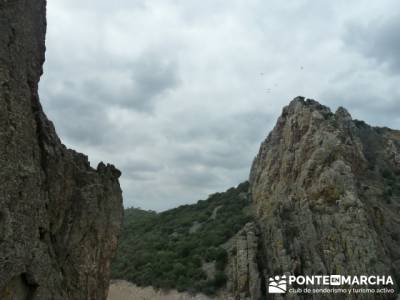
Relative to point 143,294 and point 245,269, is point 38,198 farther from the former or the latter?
point 143,294

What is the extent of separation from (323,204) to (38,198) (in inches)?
848

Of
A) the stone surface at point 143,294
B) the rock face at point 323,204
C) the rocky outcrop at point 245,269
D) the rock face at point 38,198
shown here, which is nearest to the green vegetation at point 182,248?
the stone surface at point 143,294

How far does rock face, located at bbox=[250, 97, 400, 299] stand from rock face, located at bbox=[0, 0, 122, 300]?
14.9m

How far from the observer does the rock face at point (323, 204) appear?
79.4ft

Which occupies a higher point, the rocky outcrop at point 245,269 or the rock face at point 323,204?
the rock face at point 323,204

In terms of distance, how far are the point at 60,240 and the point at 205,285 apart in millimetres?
19867

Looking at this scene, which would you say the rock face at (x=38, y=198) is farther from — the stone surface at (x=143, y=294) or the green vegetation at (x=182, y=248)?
the stone surface at (x=143, y=294)

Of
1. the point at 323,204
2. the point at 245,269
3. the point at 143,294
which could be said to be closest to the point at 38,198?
the point at 245,269

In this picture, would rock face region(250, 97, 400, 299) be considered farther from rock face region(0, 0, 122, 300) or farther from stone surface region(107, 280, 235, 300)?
rock face region(0, 0, 122, 300)

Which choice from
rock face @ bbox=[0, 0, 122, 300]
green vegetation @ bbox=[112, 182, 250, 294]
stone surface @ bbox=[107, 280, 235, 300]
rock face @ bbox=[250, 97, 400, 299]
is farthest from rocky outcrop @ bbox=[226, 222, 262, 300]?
rock face @ bbox=[0, 0, 122, 300]

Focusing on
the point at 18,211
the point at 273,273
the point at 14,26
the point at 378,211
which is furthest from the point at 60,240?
the point at 378,211

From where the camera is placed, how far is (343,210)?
84.9 ft

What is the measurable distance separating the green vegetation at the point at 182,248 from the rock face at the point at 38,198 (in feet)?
34.8

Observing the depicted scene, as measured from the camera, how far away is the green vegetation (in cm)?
3253
